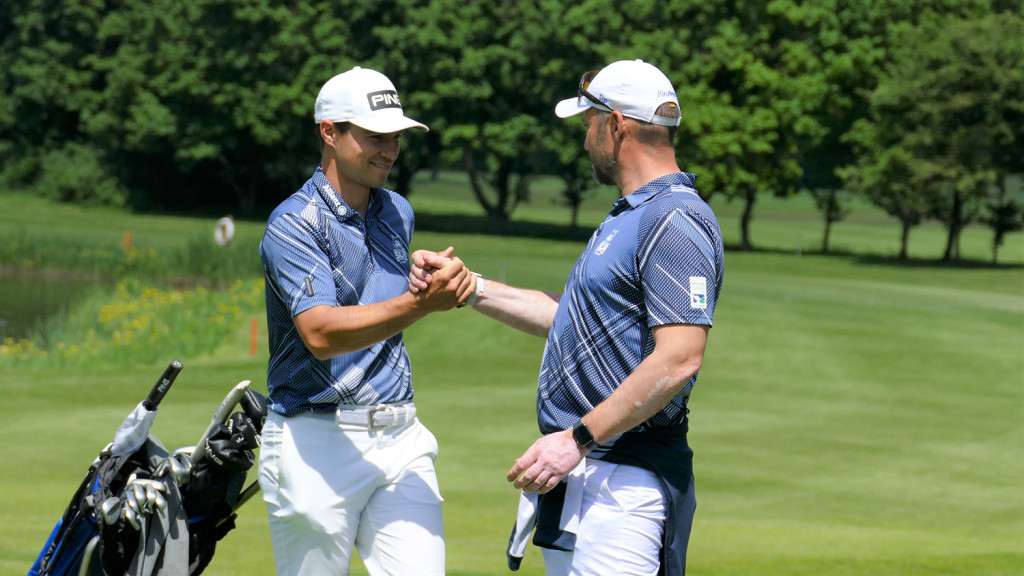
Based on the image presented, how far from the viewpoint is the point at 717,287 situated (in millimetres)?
3480

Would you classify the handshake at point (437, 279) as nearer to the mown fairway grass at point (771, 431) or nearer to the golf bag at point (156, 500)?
the golf bag at point (156, 500)

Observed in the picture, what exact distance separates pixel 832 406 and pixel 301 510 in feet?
32.5

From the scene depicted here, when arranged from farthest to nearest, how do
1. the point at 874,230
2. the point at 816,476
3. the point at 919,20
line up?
the point at 874,230, the point at 919,20, the point at 816,476

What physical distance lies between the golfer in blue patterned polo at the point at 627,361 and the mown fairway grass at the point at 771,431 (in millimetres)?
2902

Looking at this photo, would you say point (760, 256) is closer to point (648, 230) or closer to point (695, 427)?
point (695, 427)

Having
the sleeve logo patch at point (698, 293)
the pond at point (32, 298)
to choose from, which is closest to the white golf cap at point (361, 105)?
the sleeve logo patch at point (698, 293)

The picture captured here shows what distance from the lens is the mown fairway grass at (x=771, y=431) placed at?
716 cm

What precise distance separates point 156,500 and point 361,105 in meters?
1.48

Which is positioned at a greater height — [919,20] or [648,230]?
[919,20]

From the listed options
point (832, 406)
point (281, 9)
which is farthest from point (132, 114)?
point (832, 406)

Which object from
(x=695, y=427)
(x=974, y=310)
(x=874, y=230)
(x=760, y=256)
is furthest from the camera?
(x=874, y=230)

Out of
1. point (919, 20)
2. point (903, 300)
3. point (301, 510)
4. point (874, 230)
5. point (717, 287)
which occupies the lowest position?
point (874, 230)

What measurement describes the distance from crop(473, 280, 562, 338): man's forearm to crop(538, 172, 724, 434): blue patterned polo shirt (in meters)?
0.63

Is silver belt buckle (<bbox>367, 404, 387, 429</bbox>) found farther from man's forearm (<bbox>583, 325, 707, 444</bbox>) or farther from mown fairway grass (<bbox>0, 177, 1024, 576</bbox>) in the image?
mown fairway grass (<bbox>0, 177, 1024, 576</bbox>)
